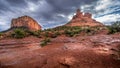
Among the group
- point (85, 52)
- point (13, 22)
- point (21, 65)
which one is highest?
point (13, 22)

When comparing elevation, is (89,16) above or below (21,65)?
above

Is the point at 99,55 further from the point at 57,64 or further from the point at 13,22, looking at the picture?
the point at 13,22

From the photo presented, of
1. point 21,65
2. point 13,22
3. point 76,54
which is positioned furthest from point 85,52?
point 13,22

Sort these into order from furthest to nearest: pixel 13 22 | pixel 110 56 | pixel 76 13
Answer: pixel 76 13
pixel 13 22
pixel 110 56

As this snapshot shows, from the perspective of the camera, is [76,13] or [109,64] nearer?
[109,64]

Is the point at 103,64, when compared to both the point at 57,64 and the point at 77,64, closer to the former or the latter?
the point at 77,64

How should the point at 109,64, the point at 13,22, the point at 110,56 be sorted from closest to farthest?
the point at 109,64
the point at 110,56
the point at 13,22

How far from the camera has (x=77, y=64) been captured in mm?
7230

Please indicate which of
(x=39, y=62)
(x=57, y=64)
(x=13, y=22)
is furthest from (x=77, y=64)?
(x=13, y=22)

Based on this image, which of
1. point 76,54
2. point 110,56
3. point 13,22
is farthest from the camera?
point 13,22

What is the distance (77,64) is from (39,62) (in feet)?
6.96

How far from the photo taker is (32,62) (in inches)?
323

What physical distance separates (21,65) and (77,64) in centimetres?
311

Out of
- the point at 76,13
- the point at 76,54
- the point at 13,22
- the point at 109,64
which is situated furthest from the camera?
the point at 76,13
